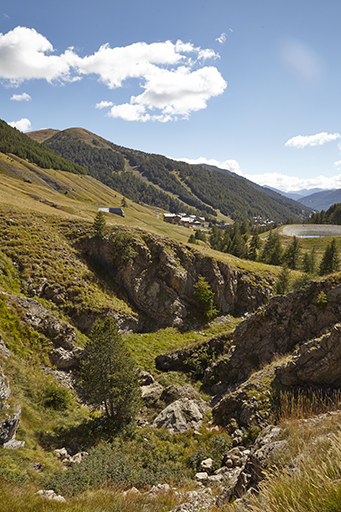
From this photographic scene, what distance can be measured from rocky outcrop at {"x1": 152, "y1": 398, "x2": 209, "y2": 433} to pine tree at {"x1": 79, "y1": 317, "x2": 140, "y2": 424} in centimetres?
236

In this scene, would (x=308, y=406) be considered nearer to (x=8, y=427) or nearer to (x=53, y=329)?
(x=8, y=427)

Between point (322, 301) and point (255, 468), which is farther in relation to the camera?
point (322, 301)

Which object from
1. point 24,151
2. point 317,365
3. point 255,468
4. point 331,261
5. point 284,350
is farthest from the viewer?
point 24,151

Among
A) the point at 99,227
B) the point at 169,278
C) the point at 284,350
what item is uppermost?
the point at 99,227

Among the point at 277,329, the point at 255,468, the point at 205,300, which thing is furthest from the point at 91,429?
the point at 205,300

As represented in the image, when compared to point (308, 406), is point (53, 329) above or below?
below

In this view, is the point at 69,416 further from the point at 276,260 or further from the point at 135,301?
the point at 276,260

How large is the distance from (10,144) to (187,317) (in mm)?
176882

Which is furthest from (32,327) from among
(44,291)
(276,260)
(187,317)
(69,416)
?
(276,260)

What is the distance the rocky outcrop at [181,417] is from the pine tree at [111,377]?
2361 mm

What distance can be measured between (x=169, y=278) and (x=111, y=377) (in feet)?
88.9

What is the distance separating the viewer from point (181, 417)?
18.5 meters

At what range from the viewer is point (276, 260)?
69.6 metres

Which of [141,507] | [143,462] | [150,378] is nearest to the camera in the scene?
[141,507]
